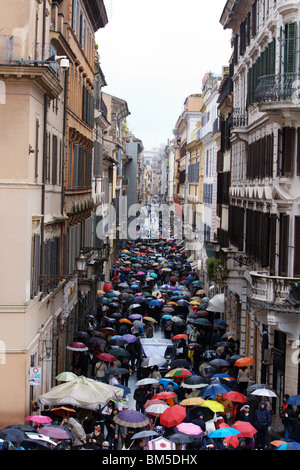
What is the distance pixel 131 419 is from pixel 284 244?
28.6 ft

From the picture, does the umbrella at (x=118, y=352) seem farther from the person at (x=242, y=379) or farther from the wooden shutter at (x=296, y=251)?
the wooden shutter at (x=296, y=251)

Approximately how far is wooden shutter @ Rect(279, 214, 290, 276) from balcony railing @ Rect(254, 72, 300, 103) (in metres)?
3.65

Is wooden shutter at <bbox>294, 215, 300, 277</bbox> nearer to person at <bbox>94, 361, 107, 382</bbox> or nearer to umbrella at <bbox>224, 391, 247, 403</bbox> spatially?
umbrella at <bbox>224, 391, 247, 403</bbox>

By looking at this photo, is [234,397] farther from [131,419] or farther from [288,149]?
[288,149]

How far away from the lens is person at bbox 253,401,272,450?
22484 millimetres

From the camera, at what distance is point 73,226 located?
3684 centimetres

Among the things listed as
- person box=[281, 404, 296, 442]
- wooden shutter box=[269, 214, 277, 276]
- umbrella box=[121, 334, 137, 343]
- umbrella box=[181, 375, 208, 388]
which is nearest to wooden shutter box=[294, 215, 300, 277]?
wooden shutter box=[269, 214, 277, 276]

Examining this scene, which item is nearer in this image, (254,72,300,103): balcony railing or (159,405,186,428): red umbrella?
(159,405,186,428): red umbrella

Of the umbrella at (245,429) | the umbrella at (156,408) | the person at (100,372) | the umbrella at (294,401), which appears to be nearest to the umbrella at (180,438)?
the umbrella at (245,429)

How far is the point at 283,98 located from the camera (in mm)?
25844

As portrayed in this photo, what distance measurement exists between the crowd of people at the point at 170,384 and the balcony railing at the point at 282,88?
333 inches

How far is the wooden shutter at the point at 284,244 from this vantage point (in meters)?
26.9

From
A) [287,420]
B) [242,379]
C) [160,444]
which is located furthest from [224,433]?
[242,379]
